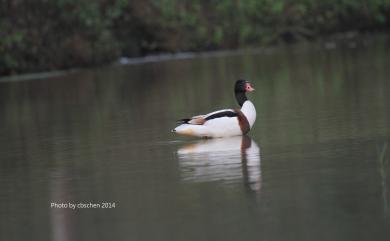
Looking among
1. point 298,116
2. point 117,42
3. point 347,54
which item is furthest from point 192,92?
point 117,42

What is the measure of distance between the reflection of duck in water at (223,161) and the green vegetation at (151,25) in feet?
72.8

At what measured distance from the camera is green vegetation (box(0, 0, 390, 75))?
37.7m

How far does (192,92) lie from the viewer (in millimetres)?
24578

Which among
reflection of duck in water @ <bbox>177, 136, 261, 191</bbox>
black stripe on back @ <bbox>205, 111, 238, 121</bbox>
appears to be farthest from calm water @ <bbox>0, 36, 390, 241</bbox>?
black stripe on back @ <bbox>205, 111, 238, 121</bbox>

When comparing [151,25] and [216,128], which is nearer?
[216,128]

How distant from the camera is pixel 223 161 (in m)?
13.3

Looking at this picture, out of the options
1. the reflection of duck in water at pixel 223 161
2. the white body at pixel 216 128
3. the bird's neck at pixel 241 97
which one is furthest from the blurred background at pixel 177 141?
the bird's neck at pixel 241 97

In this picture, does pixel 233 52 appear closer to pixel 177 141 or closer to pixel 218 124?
pixel 177 141

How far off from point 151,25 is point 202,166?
98.2ft

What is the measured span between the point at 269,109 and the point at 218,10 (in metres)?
26.8

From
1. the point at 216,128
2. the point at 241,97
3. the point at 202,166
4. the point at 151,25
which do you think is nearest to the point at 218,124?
the point at 216,128

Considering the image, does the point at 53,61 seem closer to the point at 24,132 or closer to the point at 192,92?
the point at 192,92

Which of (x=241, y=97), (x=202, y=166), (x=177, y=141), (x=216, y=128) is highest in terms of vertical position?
(x=241, y=97)

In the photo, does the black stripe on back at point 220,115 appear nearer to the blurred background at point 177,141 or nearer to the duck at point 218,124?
the duck at point 218,124
